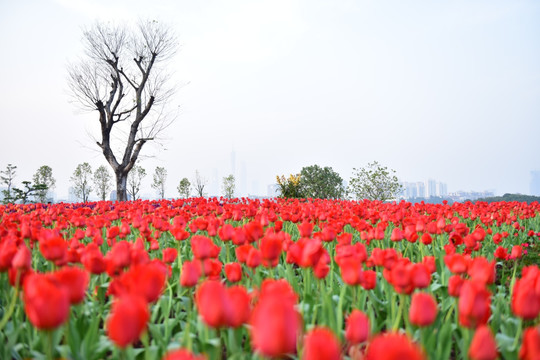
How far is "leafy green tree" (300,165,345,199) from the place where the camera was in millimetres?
23422

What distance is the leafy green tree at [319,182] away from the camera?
2342 centimetres

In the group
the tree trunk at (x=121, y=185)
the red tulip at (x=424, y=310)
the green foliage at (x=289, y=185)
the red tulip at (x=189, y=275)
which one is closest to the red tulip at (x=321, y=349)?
the red tulip at (x=424, y=310)

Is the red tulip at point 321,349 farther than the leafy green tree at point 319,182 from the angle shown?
No

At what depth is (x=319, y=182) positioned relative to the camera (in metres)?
23.5

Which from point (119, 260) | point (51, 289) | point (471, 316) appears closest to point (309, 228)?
point (119, 260)

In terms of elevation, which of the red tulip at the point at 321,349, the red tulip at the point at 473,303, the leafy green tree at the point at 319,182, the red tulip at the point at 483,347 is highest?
the leafy green tree at the point at 319,182

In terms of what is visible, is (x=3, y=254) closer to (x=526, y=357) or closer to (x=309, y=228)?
(x=309, y=228)

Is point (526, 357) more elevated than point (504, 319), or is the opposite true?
point (526, 357)

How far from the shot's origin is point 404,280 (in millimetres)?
1900

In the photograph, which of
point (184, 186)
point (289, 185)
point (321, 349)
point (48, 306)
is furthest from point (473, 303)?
point (184, 186)

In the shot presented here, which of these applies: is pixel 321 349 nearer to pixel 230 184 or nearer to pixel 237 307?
pixel 237 307

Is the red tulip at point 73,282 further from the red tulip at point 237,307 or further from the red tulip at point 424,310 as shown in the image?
the red tulip at point 424,310

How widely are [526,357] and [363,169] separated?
932 inches

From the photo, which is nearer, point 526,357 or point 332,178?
point 526,357
